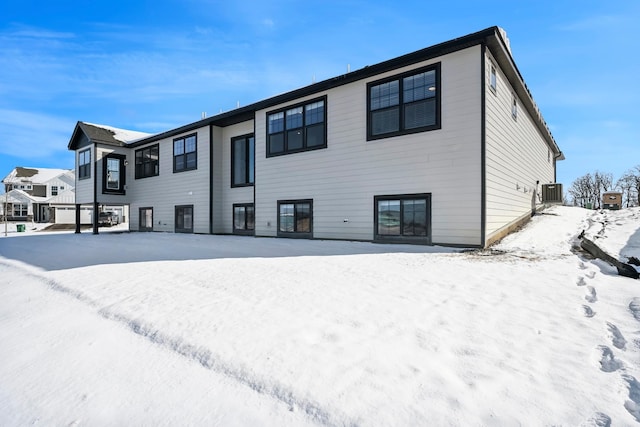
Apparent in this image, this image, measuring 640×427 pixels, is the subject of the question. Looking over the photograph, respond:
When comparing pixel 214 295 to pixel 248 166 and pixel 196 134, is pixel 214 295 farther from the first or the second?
pixel 196 134

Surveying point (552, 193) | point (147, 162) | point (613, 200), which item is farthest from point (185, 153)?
point (613, 200)

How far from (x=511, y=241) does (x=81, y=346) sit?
10242mm

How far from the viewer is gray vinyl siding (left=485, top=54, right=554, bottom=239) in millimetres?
8758

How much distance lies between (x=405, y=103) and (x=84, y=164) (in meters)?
19.4

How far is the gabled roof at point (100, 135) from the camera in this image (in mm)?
17734

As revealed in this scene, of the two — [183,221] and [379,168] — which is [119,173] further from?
[379,168]

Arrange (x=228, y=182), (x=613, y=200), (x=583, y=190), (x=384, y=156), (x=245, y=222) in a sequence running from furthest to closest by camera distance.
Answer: (x=583, y=190)
(x=613, y=200)
(x=228, y=182)
(x=245, y=222)
(x=384, y=156)

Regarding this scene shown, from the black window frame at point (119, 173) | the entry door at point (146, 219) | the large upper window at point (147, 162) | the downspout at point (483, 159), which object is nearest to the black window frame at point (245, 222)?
the large upper window at point (147, 162)

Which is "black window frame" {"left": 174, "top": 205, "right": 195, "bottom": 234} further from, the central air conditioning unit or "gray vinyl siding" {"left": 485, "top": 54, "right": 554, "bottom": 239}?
the central air conditioning unit

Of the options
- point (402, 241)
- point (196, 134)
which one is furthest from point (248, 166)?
point (402, 241)

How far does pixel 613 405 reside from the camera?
1.88 m

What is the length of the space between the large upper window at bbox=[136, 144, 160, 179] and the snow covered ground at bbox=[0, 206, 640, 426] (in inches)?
553

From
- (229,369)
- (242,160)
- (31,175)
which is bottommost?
(229,369)

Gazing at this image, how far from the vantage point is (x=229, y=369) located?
237 centimetres
